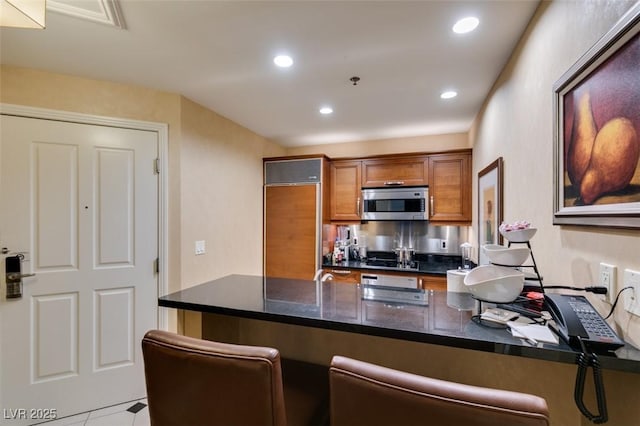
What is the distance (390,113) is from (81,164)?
267 cm

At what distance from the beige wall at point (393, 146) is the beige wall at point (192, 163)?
43.6 inches

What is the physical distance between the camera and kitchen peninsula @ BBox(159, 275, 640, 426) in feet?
2.68

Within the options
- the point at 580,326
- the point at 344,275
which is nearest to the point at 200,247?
the point at 344,275

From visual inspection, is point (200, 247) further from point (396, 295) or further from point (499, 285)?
point (499, 285)

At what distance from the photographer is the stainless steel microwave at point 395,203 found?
335cm

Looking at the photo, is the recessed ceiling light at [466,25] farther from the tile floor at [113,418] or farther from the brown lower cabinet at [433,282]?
the tile floor at [113,418]

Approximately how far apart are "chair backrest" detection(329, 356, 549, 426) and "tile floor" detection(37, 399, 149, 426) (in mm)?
2053

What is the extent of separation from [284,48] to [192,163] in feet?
4.38

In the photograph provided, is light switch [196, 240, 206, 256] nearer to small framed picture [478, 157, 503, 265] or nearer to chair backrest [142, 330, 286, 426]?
chair backrest [142, 330, 286, 426]

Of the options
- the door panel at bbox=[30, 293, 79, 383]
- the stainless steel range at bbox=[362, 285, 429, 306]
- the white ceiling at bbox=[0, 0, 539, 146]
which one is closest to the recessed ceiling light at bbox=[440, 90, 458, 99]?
the white ceiling at bbox=[0, 0, 539, 146]

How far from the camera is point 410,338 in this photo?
0.88 meters

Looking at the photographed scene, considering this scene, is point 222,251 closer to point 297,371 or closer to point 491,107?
point 297,371

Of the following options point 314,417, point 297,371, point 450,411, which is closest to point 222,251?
point 297,371

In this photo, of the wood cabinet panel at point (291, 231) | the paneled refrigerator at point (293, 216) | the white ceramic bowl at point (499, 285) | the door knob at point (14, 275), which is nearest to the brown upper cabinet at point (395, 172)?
the paneled refrigerator at point (293, 216)
